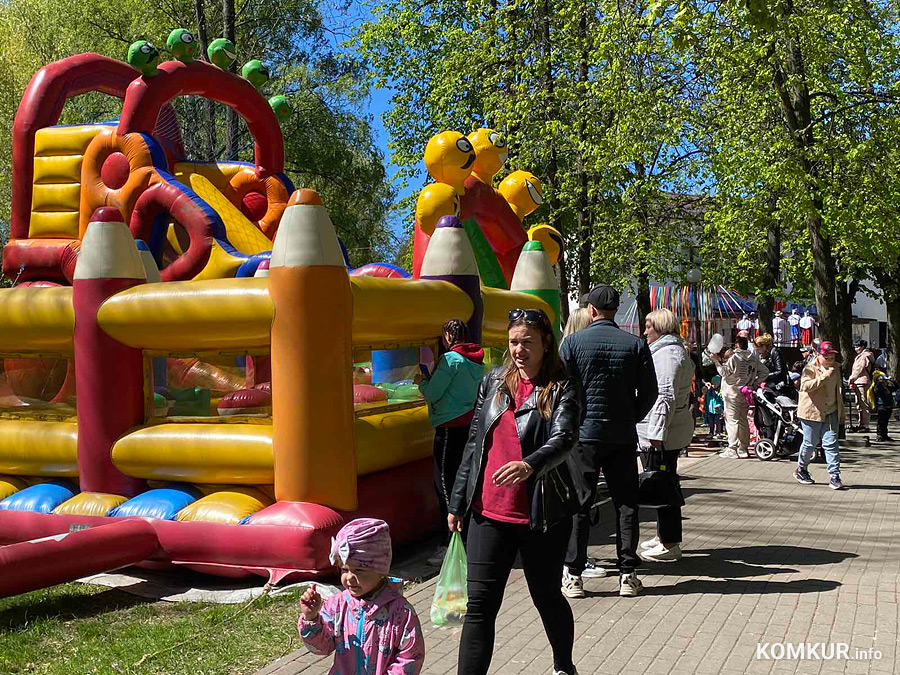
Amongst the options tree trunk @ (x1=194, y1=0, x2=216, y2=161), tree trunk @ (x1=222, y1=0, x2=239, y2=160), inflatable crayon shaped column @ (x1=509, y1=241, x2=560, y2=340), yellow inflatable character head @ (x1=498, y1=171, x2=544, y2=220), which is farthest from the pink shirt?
tree trunk @ (x1=222, y1=0, x2=239, y2=160)

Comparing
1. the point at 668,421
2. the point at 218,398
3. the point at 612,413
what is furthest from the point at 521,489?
the point at 218,398

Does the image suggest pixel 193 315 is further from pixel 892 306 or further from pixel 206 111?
pixel 892 306

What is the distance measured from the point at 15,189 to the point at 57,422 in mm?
4535

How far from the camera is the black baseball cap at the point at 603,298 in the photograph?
6203 mm

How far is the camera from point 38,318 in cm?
754

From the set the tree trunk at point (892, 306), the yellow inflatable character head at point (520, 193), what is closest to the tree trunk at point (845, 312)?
the tree trunk at point (892, 306)

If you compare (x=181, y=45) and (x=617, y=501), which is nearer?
(x=617, y=501)

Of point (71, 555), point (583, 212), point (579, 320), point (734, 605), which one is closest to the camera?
point (734, 605)

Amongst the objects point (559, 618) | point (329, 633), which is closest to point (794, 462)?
point (559, 618)

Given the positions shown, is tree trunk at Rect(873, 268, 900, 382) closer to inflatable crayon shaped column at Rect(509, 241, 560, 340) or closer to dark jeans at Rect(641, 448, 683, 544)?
inflatable crayon shaped column at Rect(509, 241, 560, 340)

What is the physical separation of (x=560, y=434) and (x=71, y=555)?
3612 millimetres

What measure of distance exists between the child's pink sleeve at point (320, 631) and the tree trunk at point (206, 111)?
632 inches

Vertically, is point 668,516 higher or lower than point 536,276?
lower

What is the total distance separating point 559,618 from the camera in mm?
4184
